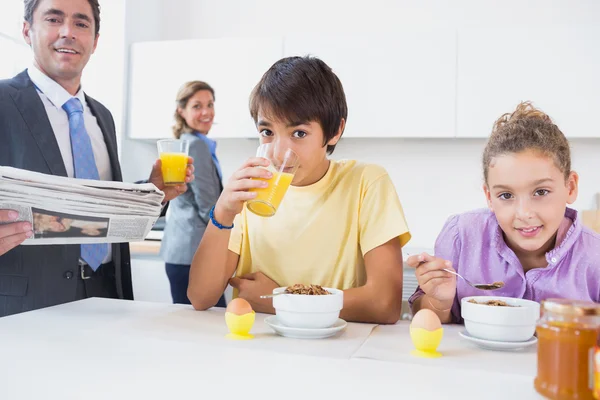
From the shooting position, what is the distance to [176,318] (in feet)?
3.74

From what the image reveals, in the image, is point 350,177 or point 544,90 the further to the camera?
point 544,90

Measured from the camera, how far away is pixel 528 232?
1.19 meters

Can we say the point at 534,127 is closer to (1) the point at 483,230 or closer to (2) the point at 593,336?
(1) the point at 483,230

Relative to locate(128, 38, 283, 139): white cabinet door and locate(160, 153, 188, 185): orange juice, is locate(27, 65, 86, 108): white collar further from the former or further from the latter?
locate(128, 38, 283, 139): white cabinet door

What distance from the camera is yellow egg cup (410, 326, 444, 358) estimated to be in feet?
2.84

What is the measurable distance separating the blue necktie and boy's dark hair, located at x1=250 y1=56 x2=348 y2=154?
1.85 ft

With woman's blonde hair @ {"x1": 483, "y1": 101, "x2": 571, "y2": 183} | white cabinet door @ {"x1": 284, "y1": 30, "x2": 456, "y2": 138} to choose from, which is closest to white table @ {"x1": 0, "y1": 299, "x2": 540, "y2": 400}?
woman's blonde hair @ {"x1": 483, "y1": 101, "x2": 571, "y2": 183}

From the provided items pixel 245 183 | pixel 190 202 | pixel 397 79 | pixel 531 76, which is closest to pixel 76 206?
pixel 245 183

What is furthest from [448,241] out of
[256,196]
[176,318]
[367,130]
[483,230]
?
[367,130]

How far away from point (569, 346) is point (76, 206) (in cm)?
93

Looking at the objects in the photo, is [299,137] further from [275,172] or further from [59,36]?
[59,36]

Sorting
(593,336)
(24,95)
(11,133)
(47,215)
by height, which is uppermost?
(24,95)

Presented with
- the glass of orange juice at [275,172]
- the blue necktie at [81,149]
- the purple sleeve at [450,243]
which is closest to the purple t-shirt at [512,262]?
the purple sleeve at [450,243]

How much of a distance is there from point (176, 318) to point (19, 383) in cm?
40
